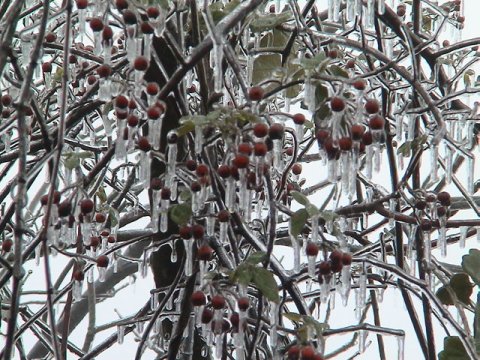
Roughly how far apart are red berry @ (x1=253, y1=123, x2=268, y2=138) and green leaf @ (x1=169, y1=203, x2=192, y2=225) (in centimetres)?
19

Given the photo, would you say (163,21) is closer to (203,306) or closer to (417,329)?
(203,306)

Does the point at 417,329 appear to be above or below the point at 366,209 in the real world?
below

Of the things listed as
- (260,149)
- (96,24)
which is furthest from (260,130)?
(96,24)

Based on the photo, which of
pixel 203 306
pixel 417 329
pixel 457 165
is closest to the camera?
pixel 203 306

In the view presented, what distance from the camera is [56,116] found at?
1.75 metres

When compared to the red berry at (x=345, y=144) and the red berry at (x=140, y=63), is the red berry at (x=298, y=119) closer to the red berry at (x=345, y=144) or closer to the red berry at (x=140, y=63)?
the red berry at (x=345, y=144)

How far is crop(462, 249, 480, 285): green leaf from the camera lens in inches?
53.7

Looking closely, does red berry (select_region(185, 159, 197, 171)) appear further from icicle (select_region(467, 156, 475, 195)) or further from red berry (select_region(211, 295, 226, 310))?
icicle (select_region(467, 156, 475, 195))

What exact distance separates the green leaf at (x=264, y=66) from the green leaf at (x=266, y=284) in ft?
1.43

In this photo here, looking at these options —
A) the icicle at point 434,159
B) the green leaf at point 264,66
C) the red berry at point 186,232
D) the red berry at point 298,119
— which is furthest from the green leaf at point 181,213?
the icicle at point 434,159

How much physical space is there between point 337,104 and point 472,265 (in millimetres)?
424

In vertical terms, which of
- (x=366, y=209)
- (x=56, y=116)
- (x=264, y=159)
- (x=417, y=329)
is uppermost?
(x=56, y=116)

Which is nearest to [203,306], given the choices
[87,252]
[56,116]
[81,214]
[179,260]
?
[81,214]

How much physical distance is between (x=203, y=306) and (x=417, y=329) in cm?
58
